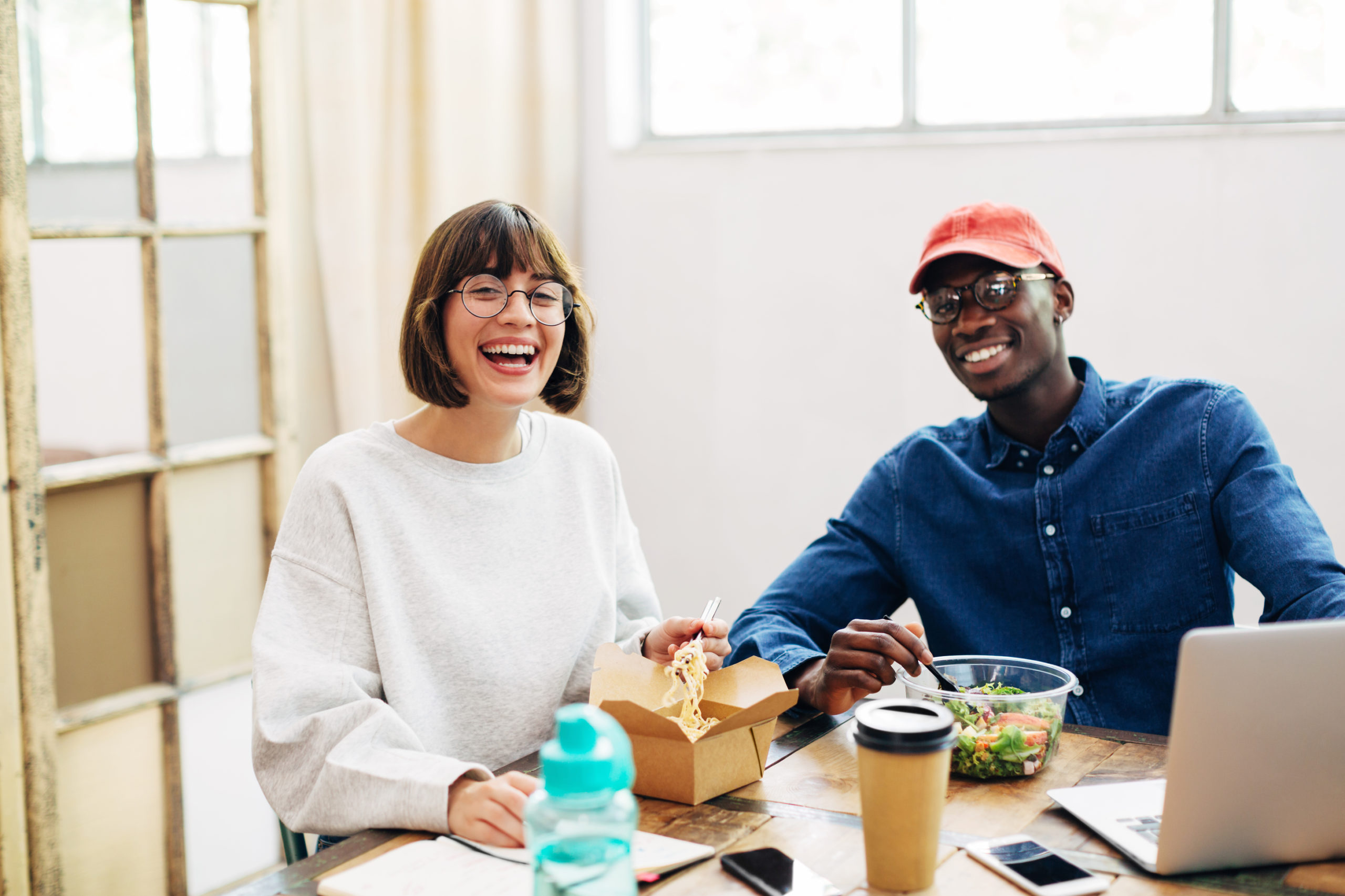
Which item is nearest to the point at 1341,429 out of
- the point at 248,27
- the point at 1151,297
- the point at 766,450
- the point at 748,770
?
the point at 1151,297

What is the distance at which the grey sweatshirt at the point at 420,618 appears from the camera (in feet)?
4.32

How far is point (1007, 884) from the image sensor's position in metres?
1.07

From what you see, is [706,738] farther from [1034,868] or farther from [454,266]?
[454,266]

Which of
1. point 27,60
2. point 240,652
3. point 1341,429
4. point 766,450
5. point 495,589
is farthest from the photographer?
point 766,450

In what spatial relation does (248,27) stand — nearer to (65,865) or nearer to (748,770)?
(65,865)

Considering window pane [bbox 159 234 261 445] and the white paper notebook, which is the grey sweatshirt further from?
window pane [bbox 159 234 261 445]

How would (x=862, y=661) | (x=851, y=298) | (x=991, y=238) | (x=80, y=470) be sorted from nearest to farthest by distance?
1. (x=862, y=661)
2. (x=991, y=238)
3. (x=80, y=470)
4. (x=851, y=298)

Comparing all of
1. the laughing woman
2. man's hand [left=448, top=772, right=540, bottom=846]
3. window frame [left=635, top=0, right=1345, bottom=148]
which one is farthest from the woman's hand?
window frame [left=635, top=0, right=1345, bottom=148]

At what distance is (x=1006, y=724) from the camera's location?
1.32 meters

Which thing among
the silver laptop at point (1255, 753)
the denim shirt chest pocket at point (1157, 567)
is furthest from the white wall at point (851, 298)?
the silver laptop at point (1255, 753)

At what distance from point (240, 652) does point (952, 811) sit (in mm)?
1817

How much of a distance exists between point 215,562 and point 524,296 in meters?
1.27

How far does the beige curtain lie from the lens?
9.57ft

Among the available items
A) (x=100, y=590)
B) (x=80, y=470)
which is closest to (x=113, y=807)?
(x=100, y=590)
